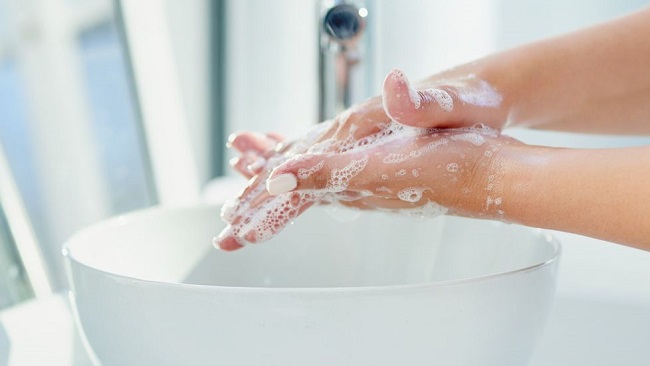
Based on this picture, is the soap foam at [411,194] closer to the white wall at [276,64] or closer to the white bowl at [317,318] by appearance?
the white bowl at [317,318]

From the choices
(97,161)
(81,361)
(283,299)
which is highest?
(283,299)

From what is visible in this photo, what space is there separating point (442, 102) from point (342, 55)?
0.45m

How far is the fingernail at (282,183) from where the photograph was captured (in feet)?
1.80

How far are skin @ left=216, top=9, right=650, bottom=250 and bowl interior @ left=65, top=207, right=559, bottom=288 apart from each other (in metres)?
0.08

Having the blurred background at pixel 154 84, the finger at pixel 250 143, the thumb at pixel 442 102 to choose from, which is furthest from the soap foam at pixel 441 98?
the blurred background at pixel 154 84

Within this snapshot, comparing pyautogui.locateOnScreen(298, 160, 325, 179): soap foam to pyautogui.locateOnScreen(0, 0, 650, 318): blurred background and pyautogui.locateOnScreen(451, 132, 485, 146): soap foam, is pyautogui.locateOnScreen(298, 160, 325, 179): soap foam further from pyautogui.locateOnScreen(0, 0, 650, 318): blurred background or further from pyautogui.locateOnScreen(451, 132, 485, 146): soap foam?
pyautogui.locateOnScreen(0, 0, 650, 318): blurred background

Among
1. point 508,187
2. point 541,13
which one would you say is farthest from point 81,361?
point 541,13

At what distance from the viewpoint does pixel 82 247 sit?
587 mm

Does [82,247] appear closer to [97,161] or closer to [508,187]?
[508,187]

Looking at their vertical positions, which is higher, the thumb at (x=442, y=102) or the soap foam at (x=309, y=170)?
the thumb at (x=442, y=102)

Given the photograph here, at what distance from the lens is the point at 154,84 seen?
1.64 m

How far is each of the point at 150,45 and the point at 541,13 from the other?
2.64ft

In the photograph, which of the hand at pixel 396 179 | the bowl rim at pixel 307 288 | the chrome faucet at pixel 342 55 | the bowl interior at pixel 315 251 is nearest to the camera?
the bowl rim at pixel 307 288

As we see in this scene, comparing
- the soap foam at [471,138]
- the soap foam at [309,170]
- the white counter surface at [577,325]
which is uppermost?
the soap foam at [471,138]
